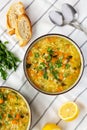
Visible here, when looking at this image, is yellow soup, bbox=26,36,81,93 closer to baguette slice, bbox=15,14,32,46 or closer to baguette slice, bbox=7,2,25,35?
baguette slice, bbox=15,14,32,46

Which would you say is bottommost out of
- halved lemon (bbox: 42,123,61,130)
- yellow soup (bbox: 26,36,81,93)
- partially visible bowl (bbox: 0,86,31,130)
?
partially visible bowl (bbox: 0,86,31,130)

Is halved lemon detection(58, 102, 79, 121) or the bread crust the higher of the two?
the bread crust

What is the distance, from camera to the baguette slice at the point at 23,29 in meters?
3.36

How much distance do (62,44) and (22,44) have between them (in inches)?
11.2

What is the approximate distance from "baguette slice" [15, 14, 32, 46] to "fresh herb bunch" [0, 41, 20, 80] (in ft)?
0.36

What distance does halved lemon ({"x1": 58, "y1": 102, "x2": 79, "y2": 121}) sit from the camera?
328 centimetres

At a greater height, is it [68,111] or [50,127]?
[68,111]

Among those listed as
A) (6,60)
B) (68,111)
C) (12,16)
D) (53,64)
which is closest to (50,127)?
(68,111)

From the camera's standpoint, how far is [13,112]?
10.9ft

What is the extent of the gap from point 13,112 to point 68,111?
37cm

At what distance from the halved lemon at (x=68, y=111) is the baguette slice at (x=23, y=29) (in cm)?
51

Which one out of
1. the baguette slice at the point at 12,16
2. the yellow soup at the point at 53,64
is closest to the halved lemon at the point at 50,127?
the yellow soup at the point at 53,64

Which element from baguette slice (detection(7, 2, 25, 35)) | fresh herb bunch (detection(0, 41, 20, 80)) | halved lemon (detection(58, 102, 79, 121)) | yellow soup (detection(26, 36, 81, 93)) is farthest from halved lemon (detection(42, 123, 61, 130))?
baguette slice (detection(7, 2, 25, 35))

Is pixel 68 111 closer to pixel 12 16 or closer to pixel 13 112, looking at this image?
pixel 13 112
